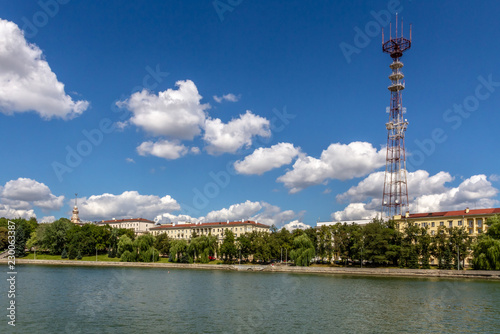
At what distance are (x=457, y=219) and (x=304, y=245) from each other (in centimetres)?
4600

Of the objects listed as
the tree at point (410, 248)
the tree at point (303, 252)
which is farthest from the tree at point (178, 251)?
the tree at point (410, 248)

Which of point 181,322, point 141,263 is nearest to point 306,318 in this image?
point 181,322

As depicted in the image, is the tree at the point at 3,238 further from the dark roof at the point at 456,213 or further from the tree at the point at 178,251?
the dark roof at the point at 456,213

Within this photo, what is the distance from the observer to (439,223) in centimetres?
11925

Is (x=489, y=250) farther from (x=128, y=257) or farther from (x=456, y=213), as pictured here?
(x=128, y=257)

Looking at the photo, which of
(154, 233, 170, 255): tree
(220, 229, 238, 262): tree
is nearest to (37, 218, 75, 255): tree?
(154, 233, 170, 255): tree

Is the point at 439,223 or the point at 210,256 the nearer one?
the point at 439,223

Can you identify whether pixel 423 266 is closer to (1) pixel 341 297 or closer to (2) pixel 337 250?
(2) pixel 337 250

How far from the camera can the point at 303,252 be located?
10869cm

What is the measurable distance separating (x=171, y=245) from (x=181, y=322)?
95.2 meters

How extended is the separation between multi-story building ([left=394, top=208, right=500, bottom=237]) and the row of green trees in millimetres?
9396

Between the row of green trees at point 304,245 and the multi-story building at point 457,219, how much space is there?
30.8 feet

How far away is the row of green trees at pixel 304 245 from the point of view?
309 feet

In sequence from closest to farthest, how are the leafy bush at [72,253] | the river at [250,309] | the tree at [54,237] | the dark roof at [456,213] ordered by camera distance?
1. the river at [250,309]
2. the dark roof at [456,213]
3. the leafy bush at [72,253]
4. the tree at [54,237]
